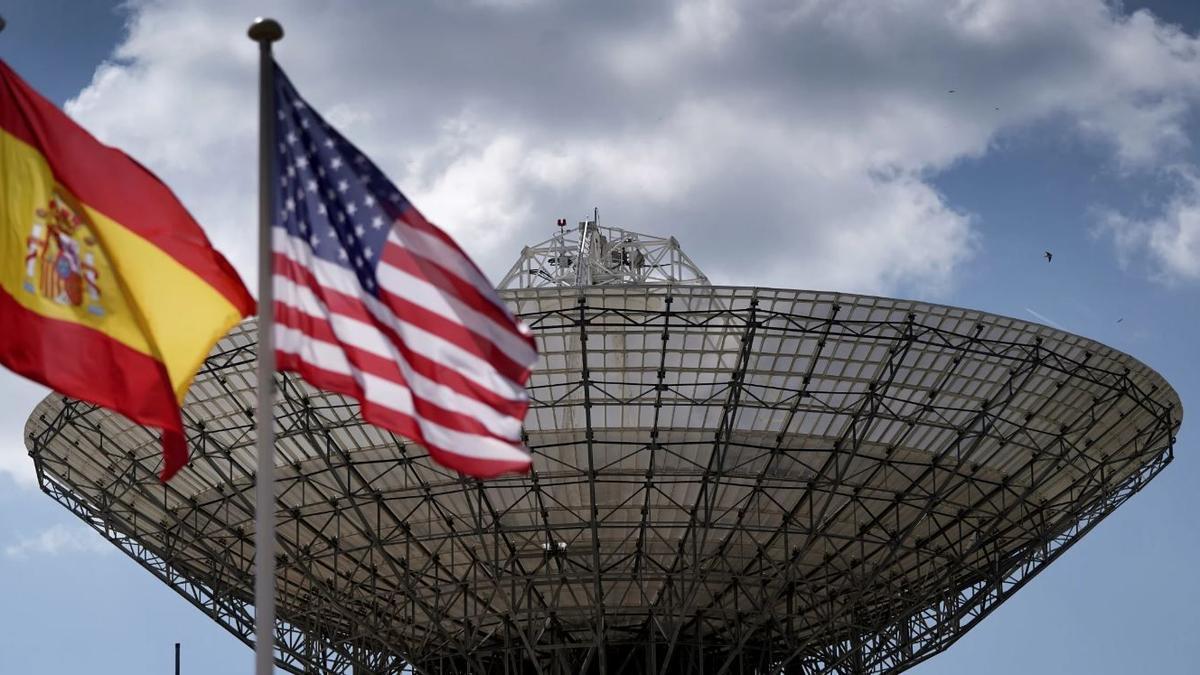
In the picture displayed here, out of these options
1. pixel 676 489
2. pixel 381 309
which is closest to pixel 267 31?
pixel 381 309

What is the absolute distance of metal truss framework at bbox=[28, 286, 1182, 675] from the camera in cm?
4431

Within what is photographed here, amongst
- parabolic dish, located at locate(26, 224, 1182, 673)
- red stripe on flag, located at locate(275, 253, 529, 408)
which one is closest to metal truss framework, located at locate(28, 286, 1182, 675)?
parabolic dish, located at locate(26, 224, 1182, 673)

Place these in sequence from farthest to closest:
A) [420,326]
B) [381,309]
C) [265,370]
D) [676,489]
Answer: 1. [676,489]
2. [420,326]
3. [381,309]
4. [265,370]

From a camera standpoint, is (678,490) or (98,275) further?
(678,490)

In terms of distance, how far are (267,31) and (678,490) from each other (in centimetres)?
3050

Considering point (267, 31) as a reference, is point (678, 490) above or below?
above

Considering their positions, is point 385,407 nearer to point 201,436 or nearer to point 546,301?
point 546,301

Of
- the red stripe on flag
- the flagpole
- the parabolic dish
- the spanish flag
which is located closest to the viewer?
the flagpole

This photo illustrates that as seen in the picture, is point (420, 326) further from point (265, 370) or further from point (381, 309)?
point (265, 370)

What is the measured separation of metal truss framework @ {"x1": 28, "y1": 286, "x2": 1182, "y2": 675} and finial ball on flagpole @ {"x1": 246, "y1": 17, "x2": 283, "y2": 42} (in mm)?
23245

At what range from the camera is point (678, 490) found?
159ft

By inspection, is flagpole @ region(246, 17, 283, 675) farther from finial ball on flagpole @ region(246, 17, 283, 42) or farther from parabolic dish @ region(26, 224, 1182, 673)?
parabolic dish @ region(26, 224, 1182, 673)

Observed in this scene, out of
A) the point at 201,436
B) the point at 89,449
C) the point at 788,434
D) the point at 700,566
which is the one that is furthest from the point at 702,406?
the point at 89,449

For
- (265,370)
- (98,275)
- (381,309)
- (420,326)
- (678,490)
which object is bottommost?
(265,370)
